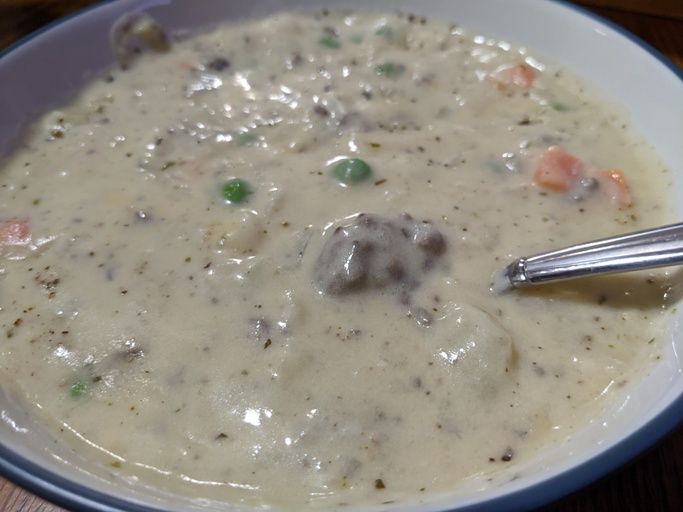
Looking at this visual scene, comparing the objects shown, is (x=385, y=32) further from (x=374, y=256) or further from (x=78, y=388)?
(x=78, y=388)

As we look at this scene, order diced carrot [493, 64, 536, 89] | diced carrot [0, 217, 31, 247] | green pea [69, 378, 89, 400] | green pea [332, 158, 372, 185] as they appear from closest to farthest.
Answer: green pea [69, 378, 89, 400]
diced carrot [0, 217, 31, 247]
green pea [332, 158, 372, 185]
diced carrot [493, 64, 536, 89]

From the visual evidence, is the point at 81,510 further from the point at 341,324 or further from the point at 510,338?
the point at 510,338

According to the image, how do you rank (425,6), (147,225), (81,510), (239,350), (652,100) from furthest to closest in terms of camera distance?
(425,6) < (652,100) < (147,225) < (239,350) < (81,510)

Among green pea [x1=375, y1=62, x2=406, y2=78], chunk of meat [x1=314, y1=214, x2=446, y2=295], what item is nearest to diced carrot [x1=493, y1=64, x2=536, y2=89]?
green pea [x1=375, y1=62, x2=406, y2=78]

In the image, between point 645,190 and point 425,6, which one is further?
point 425,6

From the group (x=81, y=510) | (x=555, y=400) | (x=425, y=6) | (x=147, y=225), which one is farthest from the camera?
(x=425, y=6)

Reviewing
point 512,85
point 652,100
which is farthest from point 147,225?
point 652,100

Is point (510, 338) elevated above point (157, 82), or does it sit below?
below

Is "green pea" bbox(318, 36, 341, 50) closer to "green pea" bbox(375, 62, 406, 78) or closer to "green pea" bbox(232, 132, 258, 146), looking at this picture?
"green pea" bbox(375, 62, 406, 78)
